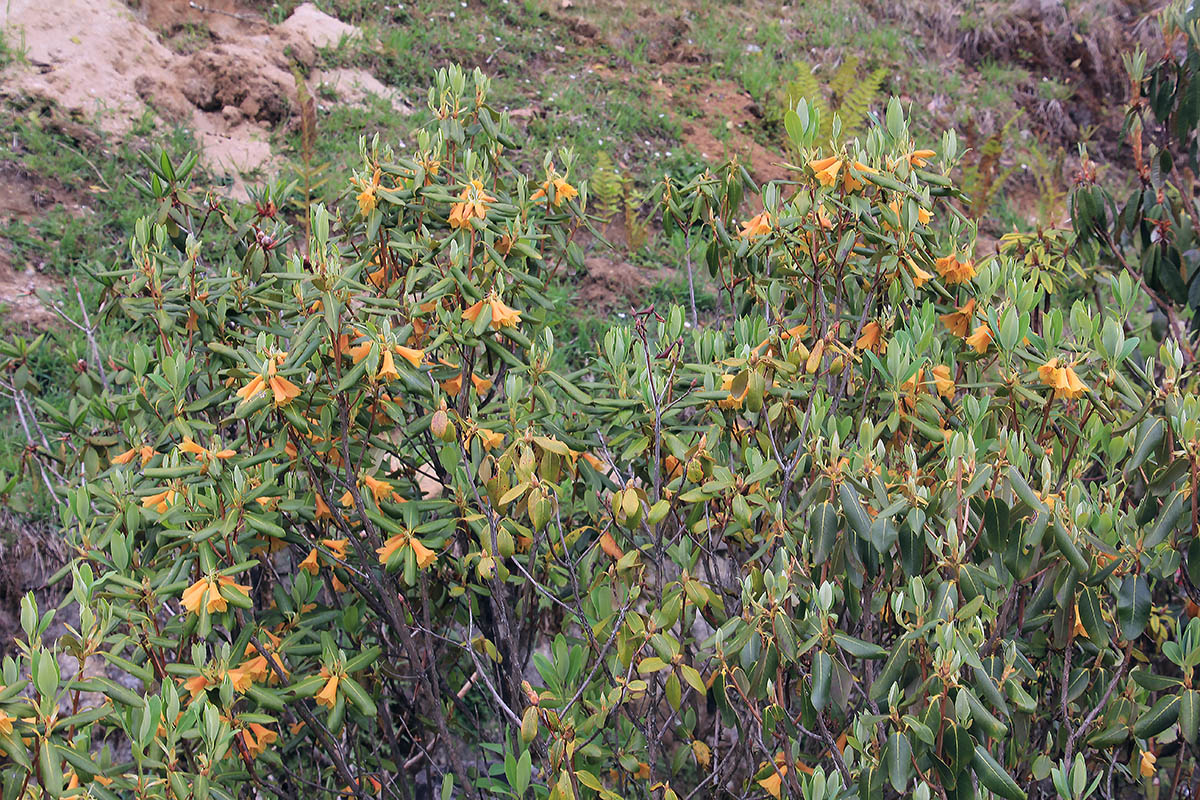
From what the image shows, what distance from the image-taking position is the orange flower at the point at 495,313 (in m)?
2.16

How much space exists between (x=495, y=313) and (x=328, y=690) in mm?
854

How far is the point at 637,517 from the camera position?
1.99 metres

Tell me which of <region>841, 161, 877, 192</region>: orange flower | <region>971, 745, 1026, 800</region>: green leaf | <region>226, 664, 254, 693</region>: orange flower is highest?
<region>841, 161, 877, 192</region>: orange flower

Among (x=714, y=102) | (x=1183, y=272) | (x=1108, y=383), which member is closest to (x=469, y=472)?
(x=1108, y=383)

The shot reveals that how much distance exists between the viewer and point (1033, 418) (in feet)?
7.05

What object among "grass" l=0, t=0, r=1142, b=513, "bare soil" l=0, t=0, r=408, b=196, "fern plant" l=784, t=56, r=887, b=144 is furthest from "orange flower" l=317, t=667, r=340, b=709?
"fern plant" l=784, t=56, r=887, b=144

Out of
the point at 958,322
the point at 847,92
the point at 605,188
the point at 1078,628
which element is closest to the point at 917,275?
the point at 958,322

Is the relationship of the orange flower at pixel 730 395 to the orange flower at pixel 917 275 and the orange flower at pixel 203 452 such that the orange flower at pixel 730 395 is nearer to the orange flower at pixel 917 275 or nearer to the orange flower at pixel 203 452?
the orange flower at pixel 917 275

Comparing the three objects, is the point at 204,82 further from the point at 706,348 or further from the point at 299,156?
the point at 706,348

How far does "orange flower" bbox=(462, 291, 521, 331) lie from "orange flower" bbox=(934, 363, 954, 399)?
0.92 metres

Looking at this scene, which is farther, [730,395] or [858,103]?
[858,103]

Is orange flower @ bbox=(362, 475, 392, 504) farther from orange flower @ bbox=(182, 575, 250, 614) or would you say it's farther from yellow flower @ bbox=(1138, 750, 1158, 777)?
yellow flower @ bbox=(1138, 750, 1158, 777)

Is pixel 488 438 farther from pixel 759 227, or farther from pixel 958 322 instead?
pixel 958 322

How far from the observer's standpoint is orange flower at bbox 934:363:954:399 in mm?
2045
